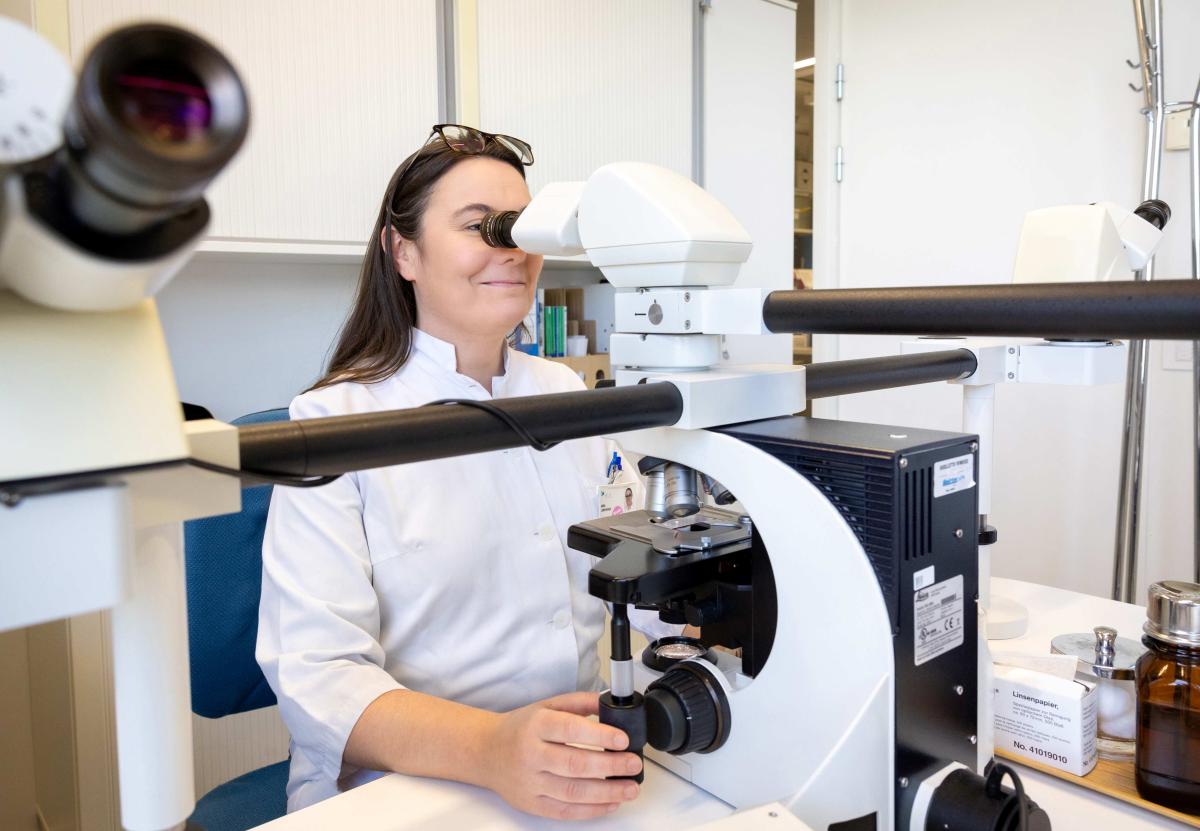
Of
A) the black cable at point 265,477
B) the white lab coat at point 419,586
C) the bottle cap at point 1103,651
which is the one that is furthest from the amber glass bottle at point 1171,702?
the black cable at point 265,477

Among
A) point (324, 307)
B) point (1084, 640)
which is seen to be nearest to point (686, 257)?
point (1084, 640)

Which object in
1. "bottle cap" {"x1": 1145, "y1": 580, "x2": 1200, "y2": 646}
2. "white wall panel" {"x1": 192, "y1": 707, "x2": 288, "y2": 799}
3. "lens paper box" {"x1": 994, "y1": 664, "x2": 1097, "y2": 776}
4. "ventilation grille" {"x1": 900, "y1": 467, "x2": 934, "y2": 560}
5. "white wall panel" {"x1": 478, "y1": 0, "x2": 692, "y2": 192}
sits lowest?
"white wall panel" {"x1": 192, "y1": 707, "x2": 288, "y2": 799}

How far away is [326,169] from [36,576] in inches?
62.4

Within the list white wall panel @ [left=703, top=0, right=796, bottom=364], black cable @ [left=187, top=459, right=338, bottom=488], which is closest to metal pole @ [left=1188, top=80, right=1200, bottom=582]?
white wall panel @ [left=703, top=0, right=796, bottom=364]

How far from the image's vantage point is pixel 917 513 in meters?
0.58

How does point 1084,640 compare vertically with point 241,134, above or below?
below

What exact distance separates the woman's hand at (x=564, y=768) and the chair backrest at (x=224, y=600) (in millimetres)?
539

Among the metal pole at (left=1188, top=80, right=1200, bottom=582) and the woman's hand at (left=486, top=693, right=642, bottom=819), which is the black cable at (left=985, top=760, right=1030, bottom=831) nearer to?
the woman's hand at (left=486, top=693, right=642, bottom=819)

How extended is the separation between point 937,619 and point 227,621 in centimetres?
86

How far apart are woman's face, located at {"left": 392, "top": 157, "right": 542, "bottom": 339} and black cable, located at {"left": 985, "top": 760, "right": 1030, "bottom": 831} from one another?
739 mm

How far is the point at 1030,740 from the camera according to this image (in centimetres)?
77

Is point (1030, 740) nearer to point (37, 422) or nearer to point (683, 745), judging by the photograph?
point (683, 745)

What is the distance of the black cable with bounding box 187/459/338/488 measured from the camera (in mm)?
351

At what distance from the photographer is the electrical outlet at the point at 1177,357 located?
2.10m
